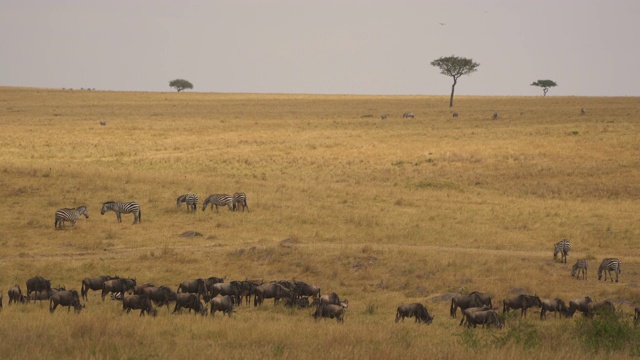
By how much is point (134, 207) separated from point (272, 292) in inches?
606

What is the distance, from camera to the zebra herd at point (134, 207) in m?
33.2

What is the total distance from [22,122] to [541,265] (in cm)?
7332

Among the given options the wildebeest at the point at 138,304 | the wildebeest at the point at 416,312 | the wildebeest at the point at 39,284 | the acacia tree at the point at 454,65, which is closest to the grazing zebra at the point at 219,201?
the wildebeest at the point at 39,284

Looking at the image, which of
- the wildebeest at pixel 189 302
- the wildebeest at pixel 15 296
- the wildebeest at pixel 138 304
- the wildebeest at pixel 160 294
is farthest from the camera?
the wildebeest at pixel 15 296

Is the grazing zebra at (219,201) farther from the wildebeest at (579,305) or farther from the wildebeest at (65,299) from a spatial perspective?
the wildebeest at (579,305)

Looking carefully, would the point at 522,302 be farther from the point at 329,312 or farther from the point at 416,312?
the point at 329,312

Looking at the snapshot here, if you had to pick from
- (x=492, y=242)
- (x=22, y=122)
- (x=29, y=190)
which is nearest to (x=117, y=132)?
(x=22, y=122)

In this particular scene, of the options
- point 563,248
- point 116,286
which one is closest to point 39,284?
point 116,286

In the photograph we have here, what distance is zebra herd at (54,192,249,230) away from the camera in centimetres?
3321

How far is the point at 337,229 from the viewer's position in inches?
1356

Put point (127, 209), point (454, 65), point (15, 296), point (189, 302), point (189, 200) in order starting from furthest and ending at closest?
point (454, 65), point (189, 200), point (127, 209), point (15, 296), point (189, 302)

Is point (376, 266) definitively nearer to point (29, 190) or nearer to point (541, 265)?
point (541, 265)

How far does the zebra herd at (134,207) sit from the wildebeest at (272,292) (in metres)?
14.5

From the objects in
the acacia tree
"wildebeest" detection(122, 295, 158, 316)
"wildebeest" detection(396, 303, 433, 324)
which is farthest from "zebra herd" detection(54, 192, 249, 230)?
the acacia tree
